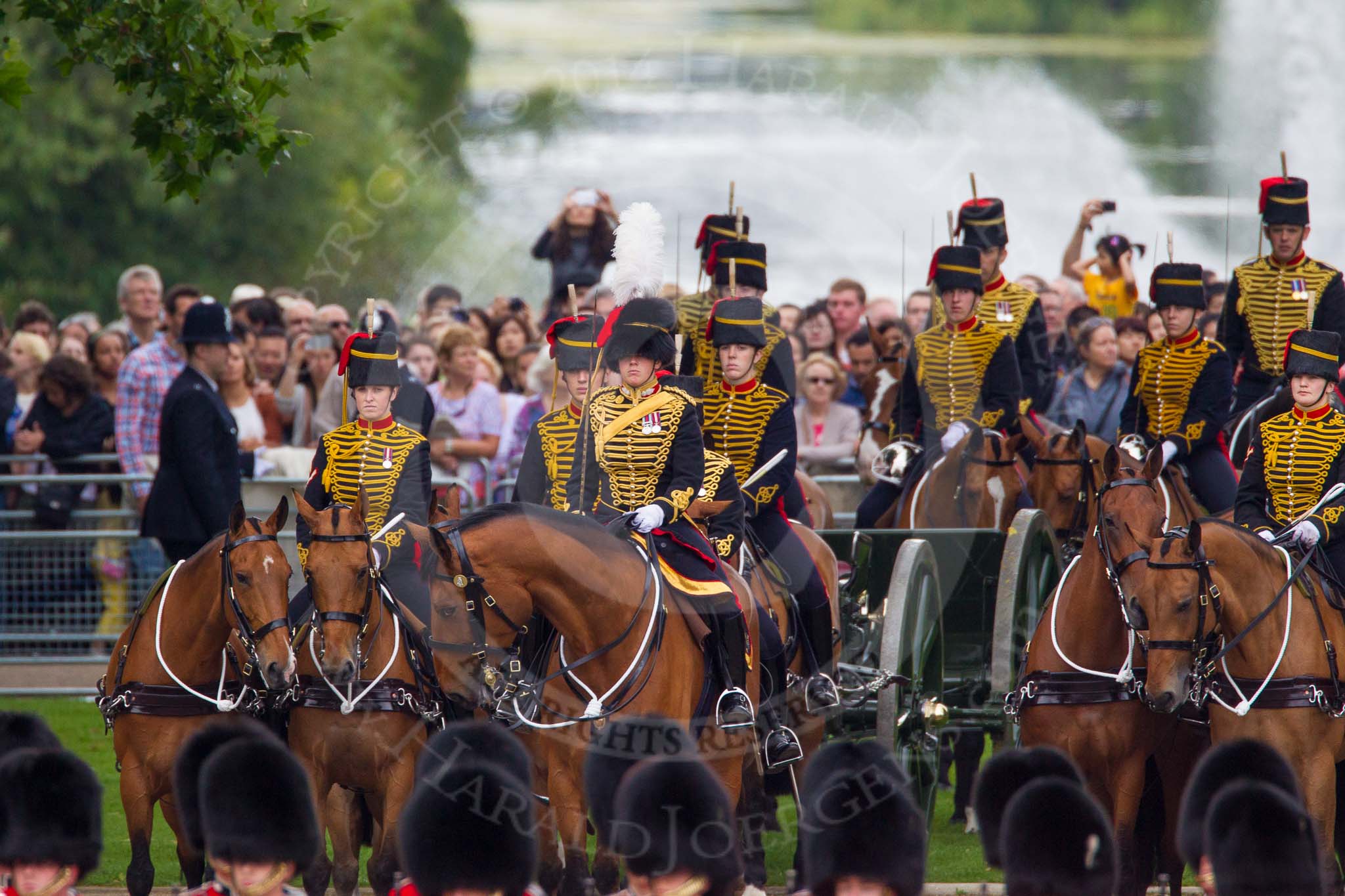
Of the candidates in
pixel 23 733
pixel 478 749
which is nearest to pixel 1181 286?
pixel 478 749

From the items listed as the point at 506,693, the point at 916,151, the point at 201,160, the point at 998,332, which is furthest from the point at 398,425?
the point at 916,151

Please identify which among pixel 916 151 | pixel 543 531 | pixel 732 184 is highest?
pixel 916 151

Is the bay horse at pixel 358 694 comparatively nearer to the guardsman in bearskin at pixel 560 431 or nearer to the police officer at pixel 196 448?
the guardsman in bearskin at pixel 560 431

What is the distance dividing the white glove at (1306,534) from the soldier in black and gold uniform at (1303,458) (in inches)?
1.0

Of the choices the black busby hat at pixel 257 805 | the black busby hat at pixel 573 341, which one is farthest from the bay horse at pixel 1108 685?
the black busby hat at pixel 257 805

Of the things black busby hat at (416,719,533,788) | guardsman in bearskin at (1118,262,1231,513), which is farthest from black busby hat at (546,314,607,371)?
guardsman in bearskin at (1118,262,1231,513)

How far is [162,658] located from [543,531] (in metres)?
1.94

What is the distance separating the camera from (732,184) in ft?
39.0

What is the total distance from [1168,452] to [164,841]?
5679mm

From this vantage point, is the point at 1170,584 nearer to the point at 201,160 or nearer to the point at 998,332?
the point at 998,332

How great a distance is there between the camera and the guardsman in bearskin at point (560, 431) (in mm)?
9930

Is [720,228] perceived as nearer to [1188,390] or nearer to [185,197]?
[1188,390]

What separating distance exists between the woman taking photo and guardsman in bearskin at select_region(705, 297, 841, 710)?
397cm

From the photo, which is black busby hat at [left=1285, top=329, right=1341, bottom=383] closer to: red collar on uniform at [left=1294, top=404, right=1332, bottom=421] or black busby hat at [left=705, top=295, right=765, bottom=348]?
red collar on uniform at [left=1294, top=404, right=1332, bottom=421]
